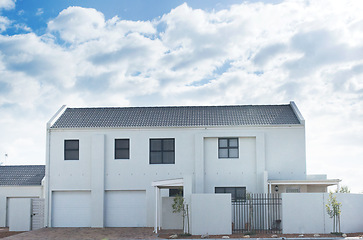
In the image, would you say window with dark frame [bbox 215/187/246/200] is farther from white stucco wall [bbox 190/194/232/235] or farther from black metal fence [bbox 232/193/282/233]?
white stucco wall [bbox 190/194/232/235]

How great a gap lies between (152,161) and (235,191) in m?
5.49

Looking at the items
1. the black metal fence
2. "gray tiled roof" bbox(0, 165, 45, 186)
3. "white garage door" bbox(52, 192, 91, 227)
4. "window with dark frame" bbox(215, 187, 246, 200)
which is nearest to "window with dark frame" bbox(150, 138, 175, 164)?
"window with dark frame" bbox(215, 187, 246, 200)

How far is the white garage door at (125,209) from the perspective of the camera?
31109 mm

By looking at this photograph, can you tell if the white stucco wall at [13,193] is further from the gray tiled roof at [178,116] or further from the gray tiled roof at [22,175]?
the gray tiled roof at [178,116]

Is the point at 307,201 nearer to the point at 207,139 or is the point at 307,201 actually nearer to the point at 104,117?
the point at 207,139

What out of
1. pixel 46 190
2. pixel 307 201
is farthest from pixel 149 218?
pixel 307 201

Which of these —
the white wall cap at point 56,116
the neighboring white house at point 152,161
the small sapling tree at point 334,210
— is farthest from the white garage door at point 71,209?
the small sapling tree at point 334,210

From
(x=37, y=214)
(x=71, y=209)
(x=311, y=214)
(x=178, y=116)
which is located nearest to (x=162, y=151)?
(x=178, y=116)

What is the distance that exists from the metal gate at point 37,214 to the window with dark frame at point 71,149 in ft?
10.9

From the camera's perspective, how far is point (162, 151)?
31.3 meters

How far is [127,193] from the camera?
31.4 m

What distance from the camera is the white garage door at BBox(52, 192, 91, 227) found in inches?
1239

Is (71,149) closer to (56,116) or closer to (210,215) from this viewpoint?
(56,116)

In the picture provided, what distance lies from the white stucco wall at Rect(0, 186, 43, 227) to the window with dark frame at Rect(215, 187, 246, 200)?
13.2 meters
